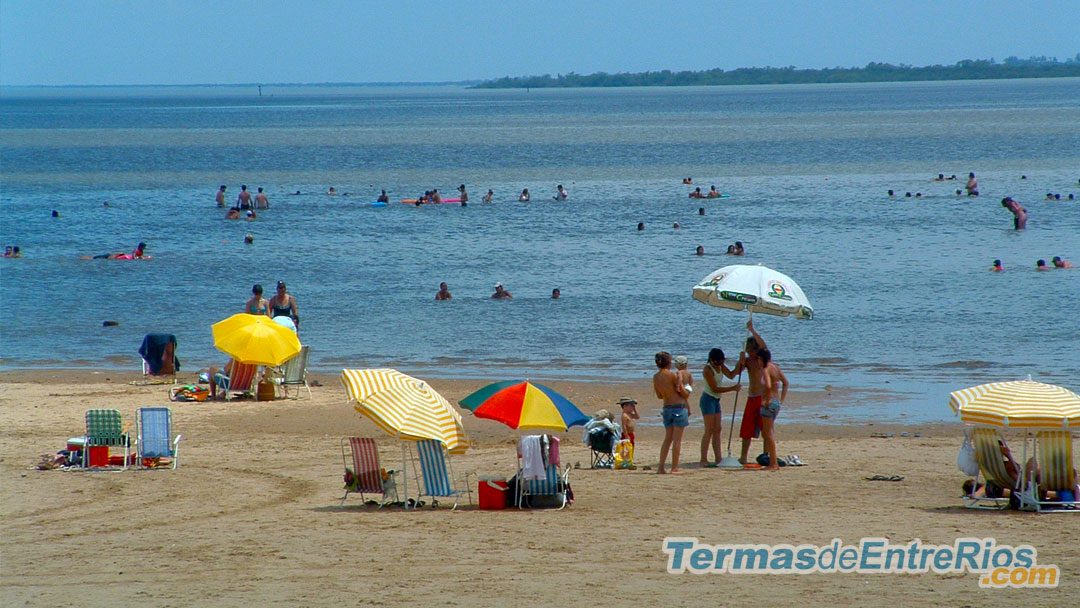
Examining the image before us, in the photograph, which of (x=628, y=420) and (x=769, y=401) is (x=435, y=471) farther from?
(x=769, y=401)

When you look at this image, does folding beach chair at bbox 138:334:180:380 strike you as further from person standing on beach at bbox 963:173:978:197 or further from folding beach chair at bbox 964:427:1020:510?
person standing on beach at bbox 963:173:978:197

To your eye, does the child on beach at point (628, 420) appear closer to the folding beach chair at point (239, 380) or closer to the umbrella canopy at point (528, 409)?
the umbrella canopy at point (528, 409)

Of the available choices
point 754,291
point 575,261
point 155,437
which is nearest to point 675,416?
point 754,291

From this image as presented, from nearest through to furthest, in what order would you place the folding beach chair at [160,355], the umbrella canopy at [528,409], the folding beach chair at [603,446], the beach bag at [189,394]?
1. the umbrella canopy at [528,409]
2. the folding beach chair at [603,446]
3. the beach bag at [189,394]
4. the folding beach chair at [160,355]

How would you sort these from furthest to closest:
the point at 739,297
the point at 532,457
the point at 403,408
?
the point at 739,297, the point at 532,457, the point at 403,408

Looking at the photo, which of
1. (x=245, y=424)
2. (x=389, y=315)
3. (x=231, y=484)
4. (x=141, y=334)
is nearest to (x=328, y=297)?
(x=389, y=315)

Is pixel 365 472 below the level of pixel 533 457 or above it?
below

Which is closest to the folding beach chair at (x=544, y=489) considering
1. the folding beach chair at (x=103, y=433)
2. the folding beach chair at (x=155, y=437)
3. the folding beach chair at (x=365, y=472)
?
the folding beach chair at (x=365, y=472)

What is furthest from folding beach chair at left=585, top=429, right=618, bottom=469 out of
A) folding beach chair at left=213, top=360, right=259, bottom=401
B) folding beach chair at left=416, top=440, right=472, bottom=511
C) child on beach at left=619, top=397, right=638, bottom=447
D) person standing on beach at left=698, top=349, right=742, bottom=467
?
folding beach chair at left=213, top=360, right=259, bottom=401

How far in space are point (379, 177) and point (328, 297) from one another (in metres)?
35.7

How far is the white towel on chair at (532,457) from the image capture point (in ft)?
30.9

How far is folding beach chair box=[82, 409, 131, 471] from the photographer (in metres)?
10.8

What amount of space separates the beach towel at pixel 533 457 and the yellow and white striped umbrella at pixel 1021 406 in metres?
3.48

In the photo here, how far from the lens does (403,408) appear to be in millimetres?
9164
